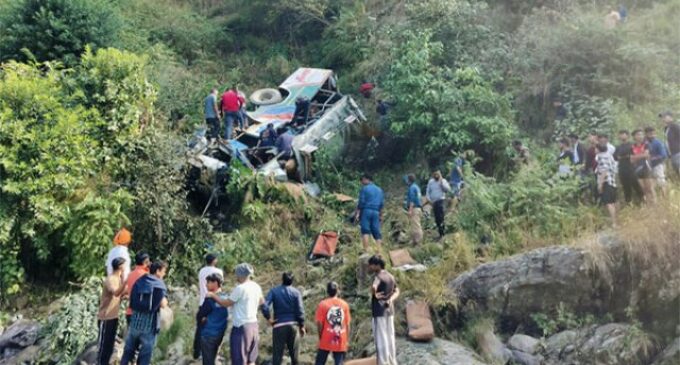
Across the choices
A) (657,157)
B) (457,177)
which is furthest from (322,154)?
(657,157)

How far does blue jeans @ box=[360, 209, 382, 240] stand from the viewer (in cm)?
1202

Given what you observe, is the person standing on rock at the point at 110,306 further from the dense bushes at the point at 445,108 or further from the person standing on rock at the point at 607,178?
the dense bushes at the point at 445,108

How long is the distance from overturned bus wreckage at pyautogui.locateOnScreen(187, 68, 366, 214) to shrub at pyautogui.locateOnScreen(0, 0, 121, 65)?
416cm

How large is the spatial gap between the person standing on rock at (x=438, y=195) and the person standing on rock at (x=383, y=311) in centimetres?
370

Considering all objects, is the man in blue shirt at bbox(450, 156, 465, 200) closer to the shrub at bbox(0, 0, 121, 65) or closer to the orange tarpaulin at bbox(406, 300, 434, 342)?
the orange tarpaulin at bbox(406, 300, 434, 342)

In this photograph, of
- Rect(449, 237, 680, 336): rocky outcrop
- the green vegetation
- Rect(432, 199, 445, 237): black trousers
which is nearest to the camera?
Rect(449, 237, 680, 336): rocky outcrop

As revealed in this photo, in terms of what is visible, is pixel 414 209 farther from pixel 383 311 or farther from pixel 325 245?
pixel 383 311

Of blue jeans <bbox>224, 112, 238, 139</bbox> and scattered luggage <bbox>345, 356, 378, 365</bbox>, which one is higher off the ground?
blue jeans <bbox>224, 112, 238, 139</bbox>

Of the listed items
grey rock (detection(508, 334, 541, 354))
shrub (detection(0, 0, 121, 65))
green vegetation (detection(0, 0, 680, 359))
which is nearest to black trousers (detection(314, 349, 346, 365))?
green vegetation (detection(0, 0, 680, 359))

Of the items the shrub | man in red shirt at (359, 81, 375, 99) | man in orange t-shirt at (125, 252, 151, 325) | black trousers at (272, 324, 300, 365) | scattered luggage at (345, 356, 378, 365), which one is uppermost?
the shrub

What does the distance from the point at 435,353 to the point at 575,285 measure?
8.02 ft

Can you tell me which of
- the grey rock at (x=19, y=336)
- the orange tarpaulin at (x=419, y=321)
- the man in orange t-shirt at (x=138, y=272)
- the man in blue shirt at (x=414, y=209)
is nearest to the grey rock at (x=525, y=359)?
the orange tarpaulin at (x=419, y=321)

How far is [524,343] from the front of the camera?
414 inches

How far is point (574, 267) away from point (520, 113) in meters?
7.03
